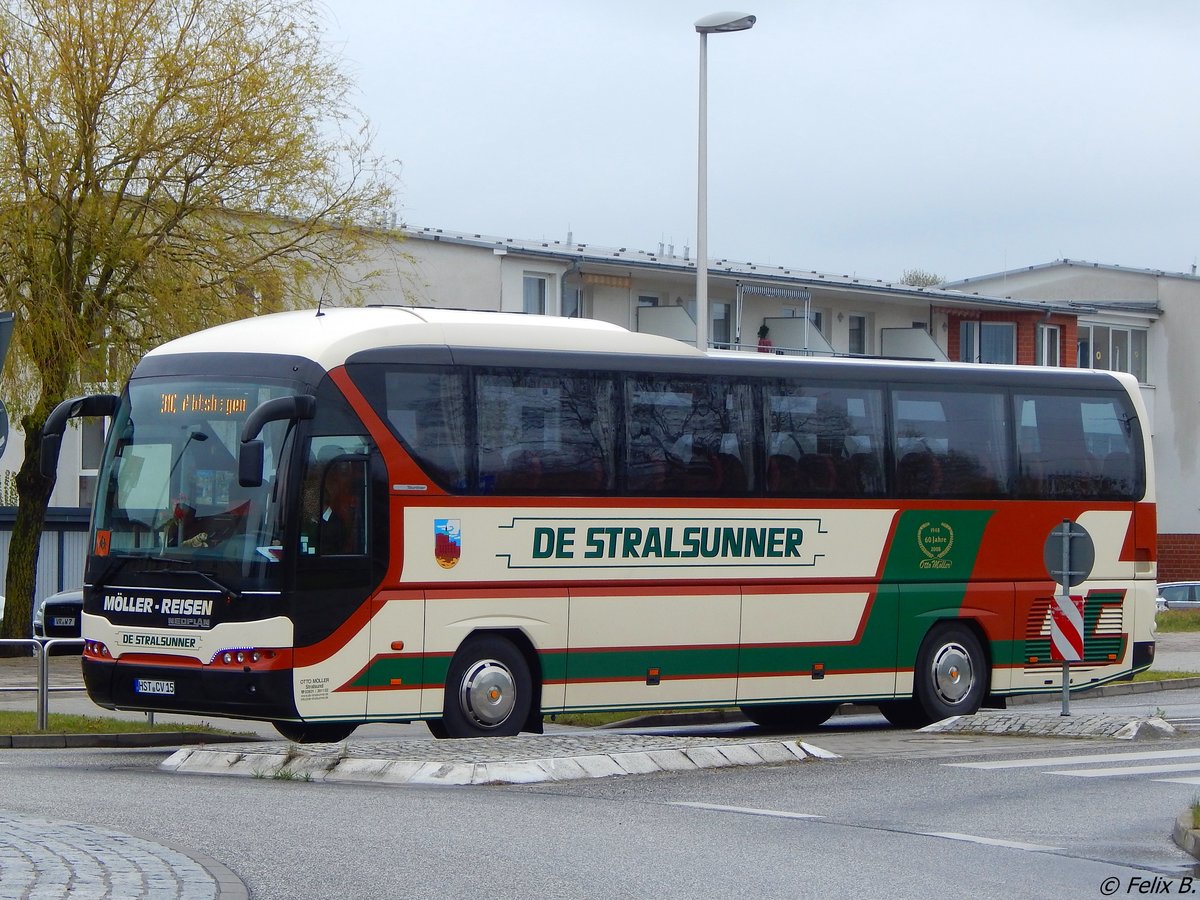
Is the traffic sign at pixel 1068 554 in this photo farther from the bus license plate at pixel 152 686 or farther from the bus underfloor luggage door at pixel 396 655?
the bus license plate at pixel 152 686

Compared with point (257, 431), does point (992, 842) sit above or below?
below

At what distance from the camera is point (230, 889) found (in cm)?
818

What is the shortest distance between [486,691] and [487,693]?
2 centimetres

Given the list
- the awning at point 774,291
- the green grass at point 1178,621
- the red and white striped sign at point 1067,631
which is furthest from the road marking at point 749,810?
the awning at point 774,291

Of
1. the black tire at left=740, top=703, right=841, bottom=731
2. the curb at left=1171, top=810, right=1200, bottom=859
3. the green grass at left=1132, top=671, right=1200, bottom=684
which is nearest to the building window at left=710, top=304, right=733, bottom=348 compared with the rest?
the green grass at left=1132, top=671, right=1200, bottom=684

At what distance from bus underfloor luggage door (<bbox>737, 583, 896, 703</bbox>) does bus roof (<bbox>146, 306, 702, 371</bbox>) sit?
2.93 m

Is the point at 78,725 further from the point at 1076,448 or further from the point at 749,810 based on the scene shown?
the point at 1076,448

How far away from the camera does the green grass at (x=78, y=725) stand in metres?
17.5

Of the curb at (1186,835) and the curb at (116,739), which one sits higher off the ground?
the curb at (1186,835)

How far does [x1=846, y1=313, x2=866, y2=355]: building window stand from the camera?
56.7 metres

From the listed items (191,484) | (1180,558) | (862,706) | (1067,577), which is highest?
(191,484)

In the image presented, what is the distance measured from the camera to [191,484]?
15.8 metres

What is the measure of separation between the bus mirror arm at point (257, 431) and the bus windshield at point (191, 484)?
0.94ft

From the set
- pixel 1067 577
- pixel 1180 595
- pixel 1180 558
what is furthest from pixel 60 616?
pixel 1180 558
